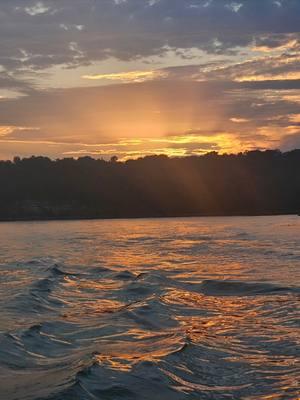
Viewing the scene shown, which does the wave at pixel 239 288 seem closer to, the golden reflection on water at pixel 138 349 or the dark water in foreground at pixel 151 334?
the dark water in foreground at pixel 151 334

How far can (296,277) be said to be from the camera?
82.2ft

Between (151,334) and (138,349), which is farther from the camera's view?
(151,334)

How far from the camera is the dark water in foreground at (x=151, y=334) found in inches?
414

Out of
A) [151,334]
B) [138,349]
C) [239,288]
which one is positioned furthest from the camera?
[239,288]

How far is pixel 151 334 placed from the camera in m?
15.0

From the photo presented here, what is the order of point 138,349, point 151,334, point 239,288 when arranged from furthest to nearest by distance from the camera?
point 239,288, point 151,334, point 138,349

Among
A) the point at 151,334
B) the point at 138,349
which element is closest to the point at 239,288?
the point at 151,334

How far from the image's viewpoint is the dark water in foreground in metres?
10.5

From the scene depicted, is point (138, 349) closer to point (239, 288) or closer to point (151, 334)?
point (151, 334)

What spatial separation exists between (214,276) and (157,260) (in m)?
9.70

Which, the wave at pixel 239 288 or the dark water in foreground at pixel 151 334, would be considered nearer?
the dark water in foreground at pixel 151 334

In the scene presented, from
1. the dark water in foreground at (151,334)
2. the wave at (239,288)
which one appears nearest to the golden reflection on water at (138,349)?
the dark water in foreground at (151,334)

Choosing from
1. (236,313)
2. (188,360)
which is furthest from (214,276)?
(188,360)

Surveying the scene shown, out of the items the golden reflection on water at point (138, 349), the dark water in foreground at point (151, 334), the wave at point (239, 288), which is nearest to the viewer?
the dark water in foreground at point (151, 334)
